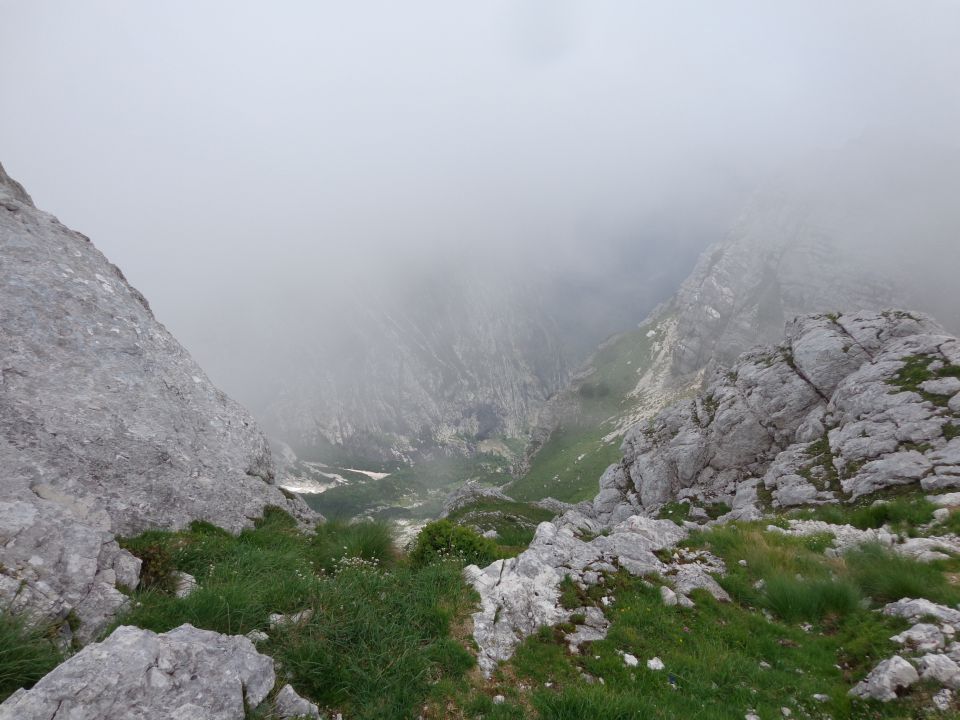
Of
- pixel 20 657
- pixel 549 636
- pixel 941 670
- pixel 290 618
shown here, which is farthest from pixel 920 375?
pixel 20 657

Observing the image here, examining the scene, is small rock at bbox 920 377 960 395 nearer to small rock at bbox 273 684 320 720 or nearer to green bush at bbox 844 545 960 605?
green bush at bbox 844 545 960 605

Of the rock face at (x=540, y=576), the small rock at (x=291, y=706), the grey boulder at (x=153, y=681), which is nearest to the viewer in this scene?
the grey boulder at (x=153, y=681)

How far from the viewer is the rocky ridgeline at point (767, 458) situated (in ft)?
47.0

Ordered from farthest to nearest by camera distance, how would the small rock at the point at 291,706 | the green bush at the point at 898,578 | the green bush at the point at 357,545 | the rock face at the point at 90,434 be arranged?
1. the green bush at the point at 357,545
2. the green bush at the point at 898,578
3. the rock face at the point at 90,434
4. the small rock at the point at 291,706

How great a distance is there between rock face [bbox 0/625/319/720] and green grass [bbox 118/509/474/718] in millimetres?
947

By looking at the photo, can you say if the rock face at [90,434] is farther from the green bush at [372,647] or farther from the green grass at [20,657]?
the green bush at [372,647]

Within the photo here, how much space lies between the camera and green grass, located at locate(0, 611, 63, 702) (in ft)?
19.7

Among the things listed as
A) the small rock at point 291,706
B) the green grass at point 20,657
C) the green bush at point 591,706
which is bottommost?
the green bush at point 591,706

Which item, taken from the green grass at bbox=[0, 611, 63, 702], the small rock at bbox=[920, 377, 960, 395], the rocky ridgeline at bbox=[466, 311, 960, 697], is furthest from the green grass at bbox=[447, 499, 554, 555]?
the green grass at bbox=[0, 611, 63, 702]

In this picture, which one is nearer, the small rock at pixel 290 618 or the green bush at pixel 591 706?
the green bush at pixel 591 706

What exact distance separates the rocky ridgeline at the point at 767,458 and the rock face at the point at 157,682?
17.4 feet

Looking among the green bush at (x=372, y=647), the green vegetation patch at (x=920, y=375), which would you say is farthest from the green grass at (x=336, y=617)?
the green vegetation patch at (x=920, y=375)

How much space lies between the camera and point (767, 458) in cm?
4875

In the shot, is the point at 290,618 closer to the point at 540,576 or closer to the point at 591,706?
the point at 591,706
